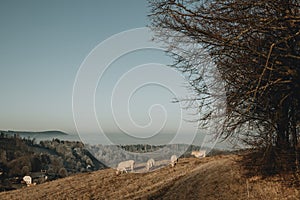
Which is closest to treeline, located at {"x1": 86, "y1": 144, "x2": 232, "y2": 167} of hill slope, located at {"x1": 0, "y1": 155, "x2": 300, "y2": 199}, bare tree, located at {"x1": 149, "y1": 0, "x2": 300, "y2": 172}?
hill slope, located at {"x1": 0, "y1": 155, "x2": 300, "y2": 199}

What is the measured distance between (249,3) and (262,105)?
3.06 meters

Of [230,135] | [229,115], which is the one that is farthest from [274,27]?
[230,135]

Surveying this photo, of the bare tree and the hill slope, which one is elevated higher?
the bare tree

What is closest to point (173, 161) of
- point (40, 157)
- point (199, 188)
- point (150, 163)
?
point (150, 163)

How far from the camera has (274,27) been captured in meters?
6.34

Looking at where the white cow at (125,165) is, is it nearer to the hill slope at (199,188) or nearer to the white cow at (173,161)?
the hill slope at (199,188)

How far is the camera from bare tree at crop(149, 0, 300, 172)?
21.7 ft

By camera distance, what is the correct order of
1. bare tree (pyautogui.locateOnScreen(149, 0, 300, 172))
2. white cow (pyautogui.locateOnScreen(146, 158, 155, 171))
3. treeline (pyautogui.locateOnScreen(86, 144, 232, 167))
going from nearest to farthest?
bare tree (pyautogui.locateOnScreen(149, 0, 300, 172))
treeline (pyautogui.locateOnScreen(86, 144, 232, 167))
white cow (pyautogui.locateOnScreen(146, 158, 155, 171))

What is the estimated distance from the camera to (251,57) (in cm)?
746

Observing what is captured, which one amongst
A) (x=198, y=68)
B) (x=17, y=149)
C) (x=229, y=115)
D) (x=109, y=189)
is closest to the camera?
(x=229, y=115)

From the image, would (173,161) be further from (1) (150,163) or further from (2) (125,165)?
(2) (125,165)

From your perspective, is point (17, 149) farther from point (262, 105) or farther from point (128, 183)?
point (262, 105)

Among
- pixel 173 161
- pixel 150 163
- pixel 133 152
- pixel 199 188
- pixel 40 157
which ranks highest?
pixel 133 152

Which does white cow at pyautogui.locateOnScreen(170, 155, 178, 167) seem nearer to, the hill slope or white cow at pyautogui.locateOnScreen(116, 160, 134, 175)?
the hill slope
